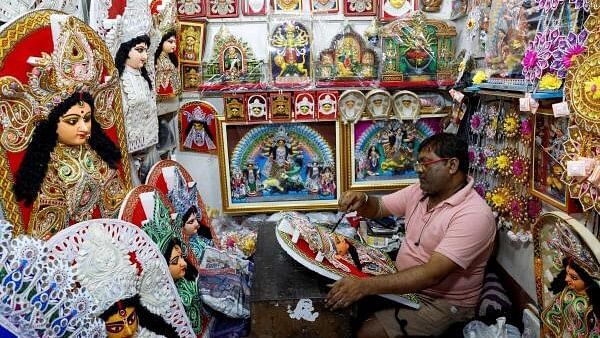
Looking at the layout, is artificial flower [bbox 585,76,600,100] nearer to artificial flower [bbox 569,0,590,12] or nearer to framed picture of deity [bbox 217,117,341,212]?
artificial flower [bbox 569,0,590,12]

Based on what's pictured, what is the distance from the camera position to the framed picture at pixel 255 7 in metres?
3.11

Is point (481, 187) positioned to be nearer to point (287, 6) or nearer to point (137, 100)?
point (287, 6)

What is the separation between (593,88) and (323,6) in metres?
2.01

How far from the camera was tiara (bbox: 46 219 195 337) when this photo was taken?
1.33 metres

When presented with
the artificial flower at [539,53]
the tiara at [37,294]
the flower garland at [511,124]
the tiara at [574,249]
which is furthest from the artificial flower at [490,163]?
the tiara at [37,294]

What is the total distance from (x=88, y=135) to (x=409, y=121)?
2.21 m

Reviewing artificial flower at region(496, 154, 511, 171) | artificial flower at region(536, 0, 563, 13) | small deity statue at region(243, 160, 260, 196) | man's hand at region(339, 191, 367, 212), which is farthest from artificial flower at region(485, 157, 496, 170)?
small deity statue at region(243, 160, 260, 196)

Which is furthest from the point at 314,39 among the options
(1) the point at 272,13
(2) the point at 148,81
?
(2) the point at 148,81

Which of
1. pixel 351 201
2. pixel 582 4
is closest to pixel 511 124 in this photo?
pixel 582 4

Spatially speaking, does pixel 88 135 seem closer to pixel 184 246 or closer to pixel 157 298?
pixel 157 298

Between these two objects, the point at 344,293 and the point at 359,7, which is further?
the point at 359,7

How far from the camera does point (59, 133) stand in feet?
4.91

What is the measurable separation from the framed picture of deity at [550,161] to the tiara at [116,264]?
1525 millimetres

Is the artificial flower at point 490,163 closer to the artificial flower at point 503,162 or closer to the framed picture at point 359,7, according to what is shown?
the artificial flower at point 503,162
